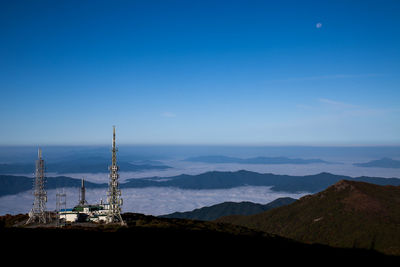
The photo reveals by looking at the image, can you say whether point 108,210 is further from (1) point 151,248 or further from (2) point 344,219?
(2) point 344,219

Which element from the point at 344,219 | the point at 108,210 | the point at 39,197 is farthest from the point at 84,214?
the point at 344,219

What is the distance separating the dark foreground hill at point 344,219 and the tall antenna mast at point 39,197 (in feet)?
182

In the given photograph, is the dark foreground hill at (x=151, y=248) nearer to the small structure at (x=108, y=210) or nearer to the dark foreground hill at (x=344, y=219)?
the small structure at (x=108, y=210)

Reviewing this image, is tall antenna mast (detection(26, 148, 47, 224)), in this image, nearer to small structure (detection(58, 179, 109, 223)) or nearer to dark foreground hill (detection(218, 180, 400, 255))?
small structure (detection(58, 179, 109, 223))

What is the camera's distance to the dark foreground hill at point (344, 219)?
65.5 metres

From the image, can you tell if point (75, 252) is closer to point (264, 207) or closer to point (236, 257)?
point (236, 257)

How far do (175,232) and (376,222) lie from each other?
186ft

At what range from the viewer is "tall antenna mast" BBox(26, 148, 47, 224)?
1925 inches

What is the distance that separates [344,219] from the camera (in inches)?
3095

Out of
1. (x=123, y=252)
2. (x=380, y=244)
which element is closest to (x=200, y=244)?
(x=123, y=252)

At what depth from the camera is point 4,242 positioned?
28.4 metres

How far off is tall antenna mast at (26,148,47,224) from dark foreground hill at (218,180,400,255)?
55331 mm

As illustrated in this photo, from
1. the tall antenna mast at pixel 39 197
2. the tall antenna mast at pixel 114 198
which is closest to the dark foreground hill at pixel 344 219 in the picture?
the tall antenna mast at pixel 114 198

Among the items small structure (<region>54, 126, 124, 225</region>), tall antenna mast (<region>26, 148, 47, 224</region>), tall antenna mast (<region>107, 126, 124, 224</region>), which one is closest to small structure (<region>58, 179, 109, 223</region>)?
small structure (<region>54, 126, 124, 225</region>)
